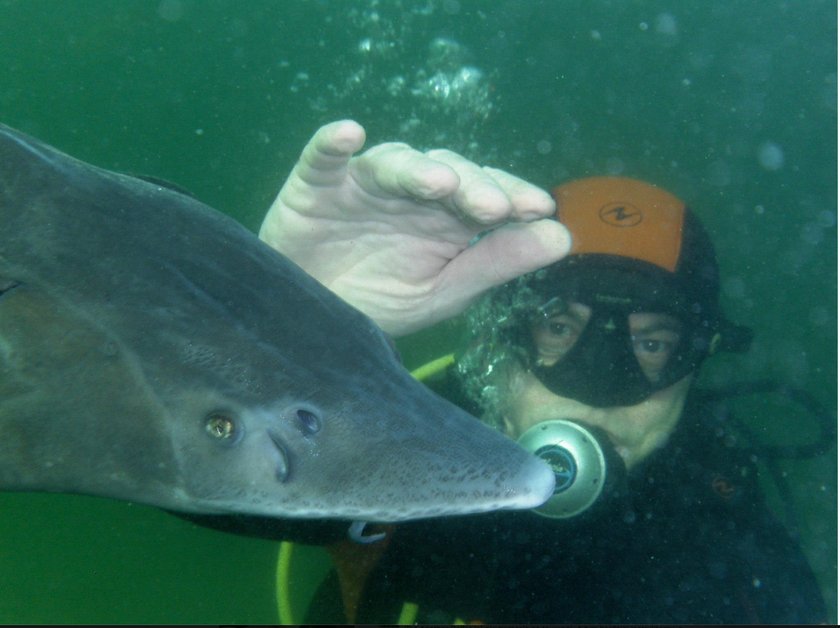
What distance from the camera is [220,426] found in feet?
4.91

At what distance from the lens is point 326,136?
2.33m

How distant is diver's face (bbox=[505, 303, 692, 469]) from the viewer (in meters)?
4.57

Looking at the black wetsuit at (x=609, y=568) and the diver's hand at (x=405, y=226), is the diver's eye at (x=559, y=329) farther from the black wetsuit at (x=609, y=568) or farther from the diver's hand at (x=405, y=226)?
the diver's hand at (x=405, y=226)

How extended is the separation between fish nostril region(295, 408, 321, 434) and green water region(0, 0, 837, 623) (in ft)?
30.4

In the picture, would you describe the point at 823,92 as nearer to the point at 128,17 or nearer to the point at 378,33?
the point at 378,33

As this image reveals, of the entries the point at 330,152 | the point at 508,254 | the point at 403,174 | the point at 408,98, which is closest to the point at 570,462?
the point at 508,254

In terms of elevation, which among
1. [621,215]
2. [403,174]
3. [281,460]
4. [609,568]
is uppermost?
[403,174]

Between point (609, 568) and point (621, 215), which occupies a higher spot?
point (621, 215)

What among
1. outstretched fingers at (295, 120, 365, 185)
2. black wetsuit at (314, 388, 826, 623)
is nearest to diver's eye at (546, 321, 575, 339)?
black wetsuit at (314, 388, 826, 623)

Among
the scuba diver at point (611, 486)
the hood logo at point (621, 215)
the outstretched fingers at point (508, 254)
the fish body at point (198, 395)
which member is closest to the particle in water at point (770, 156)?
the scuba diver at point (611, 486)

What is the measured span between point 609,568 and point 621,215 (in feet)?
9.39

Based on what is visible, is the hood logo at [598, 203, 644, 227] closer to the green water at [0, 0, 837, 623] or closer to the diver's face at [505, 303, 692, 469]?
the diver's face at [505, 303, 692, 469]

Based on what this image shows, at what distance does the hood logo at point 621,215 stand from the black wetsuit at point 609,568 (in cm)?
210

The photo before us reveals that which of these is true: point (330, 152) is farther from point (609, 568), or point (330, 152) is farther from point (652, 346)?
point (609, 568)
